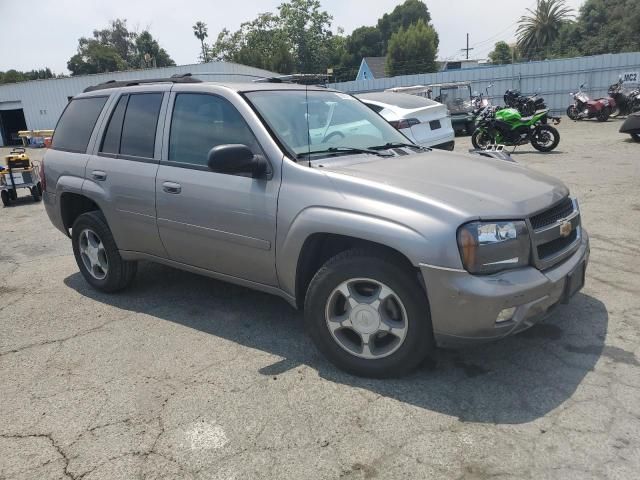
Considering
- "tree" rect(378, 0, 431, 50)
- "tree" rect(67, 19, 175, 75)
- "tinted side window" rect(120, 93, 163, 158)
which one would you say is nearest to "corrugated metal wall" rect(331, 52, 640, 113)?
"tinted side window" rect(120, 93, 163, 158)

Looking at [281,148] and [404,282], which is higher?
[281,148]

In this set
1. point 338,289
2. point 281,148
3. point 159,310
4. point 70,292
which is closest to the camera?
point 338,289

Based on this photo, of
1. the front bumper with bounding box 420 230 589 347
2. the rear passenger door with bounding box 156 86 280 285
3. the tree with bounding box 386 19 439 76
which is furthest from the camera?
the tree with bounding box 386 19 439 76

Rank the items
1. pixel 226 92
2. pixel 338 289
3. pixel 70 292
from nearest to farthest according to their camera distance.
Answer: pixel 338 289 < pixel 226 92 < pixel 70 292

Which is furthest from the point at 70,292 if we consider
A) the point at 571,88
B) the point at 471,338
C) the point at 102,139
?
the point at 571,88

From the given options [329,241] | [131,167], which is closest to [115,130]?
[131,167]

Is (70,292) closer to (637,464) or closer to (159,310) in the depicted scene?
(159,310)

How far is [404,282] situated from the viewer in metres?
3.04

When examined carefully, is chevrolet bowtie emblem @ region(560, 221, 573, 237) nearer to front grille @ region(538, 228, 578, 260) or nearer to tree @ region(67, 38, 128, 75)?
front grille @ region(538, 228, 578, 260)

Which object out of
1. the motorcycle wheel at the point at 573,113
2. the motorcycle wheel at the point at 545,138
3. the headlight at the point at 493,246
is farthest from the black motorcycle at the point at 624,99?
the headlight at the point at 493,246

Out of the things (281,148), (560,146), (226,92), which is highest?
(226,92)

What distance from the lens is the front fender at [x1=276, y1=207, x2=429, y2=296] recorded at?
2.96 m

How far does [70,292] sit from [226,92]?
270 centimetres

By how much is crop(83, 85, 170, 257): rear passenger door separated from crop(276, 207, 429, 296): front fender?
4.33ft
